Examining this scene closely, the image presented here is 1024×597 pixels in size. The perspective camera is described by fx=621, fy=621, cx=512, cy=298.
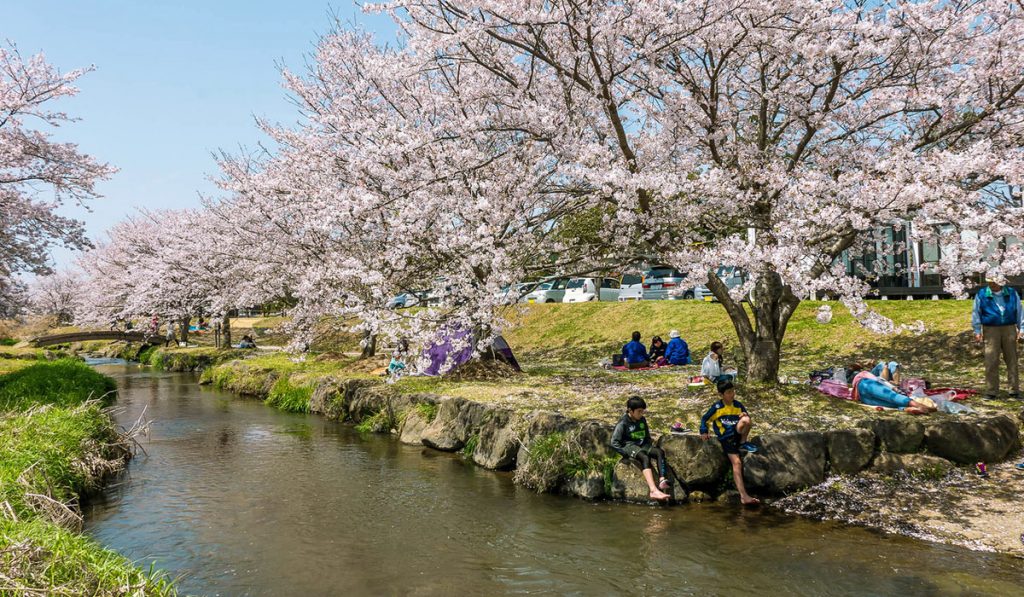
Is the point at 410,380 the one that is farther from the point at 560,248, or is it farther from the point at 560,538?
the point at 560,538

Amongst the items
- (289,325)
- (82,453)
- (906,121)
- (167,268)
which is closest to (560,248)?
(906,121)

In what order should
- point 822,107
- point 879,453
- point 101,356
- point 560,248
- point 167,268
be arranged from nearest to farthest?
point 879,453
point 822,107
point 560,248
point 167,268
point 101,356

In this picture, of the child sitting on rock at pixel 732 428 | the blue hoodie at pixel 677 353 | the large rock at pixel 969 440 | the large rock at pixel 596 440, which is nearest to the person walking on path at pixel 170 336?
the blue hoodie at pixel 677 353

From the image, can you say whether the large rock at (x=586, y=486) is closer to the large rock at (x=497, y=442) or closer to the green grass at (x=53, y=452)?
the large rock at (x=497, y=442)

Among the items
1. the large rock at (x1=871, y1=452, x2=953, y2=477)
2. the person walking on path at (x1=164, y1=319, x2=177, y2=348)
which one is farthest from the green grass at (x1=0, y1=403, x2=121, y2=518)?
the person walking on path at (x1=164, y1=319, x2=177, y2=348)

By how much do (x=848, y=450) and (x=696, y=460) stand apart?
226 centimetres

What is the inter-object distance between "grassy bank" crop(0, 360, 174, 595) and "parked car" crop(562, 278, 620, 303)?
23.0 m

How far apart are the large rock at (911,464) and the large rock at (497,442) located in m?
5.76

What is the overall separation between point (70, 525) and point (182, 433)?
7.96 m

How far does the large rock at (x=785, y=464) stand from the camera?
29.8 ft

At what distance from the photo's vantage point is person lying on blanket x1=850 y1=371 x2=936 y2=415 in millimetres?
10328

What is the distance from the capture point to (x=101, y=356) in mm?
43219

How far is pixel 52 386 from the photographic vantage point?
551 inches

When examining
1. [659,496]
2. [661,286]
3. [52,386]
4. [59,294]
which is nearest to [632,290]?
[661,286]
